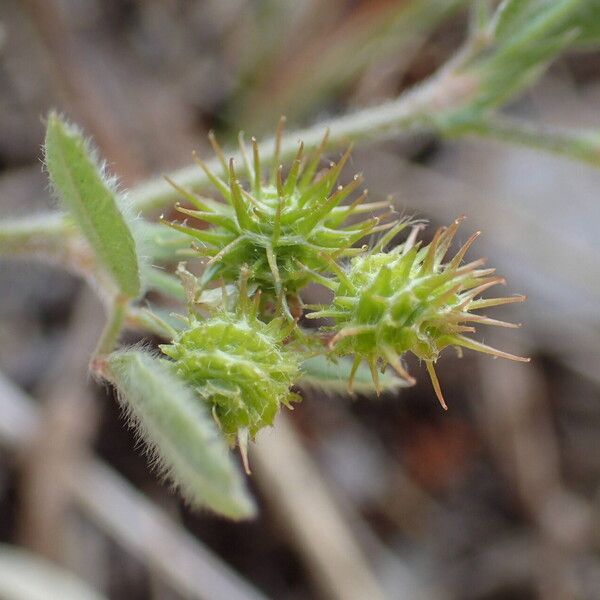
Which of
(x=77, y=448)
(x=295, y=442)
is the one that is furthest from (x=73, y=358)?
(x=295, y=442)

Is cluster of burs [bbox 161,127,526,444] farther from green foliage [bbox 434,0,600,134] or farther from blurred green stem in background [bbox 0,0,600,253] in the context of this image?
green foliage [bbox 434,0,600,134]

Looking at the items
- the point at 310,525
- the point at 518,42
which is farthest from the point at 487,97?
the point at 310,525

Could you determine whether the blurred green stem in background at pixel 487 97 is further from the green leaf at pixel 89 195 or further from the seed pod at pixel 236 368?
the seed pod at pixel 236 368

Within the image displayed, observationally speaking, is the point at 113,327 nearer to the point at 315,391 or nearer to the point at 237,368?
the point at 237,368

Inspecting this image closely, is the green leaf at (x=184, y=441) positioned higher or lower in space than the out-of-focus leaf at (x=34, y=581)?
higher

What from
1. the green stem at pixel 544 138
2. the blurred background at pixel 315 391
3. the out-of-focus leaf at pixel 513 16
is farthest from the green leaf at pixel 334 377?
the blurred background at pixel 315 391

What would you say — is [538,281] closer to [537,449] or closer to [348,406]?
[537,449]
